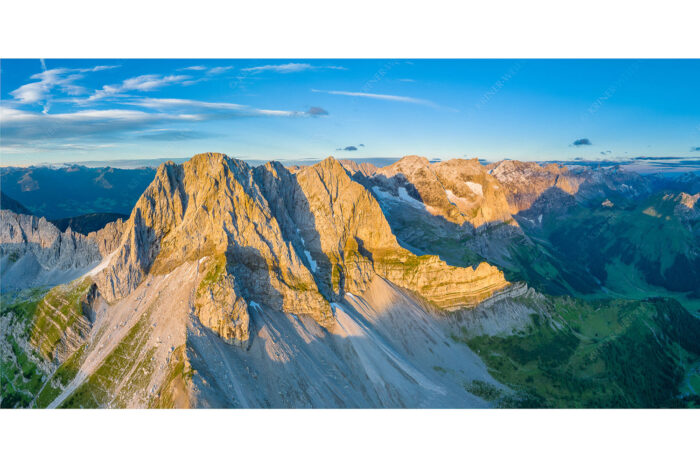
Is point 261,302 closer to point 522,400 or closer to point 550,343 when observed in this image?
point 522,400

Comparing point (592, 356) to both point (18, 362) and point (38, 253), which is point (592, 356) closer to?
point (18, 362)

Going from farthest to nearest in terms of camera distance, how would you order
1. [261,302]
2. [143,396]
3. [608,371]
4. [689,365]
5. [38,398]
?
[689,365] < [608,371] < [261,302] < [38,398] < [143,396]

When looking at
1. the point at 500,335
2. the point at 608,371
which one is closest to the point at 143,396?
the point at 500,335

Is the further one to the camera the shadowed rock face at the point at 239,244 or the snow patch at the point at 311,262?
the snow patch at the point at 311,262

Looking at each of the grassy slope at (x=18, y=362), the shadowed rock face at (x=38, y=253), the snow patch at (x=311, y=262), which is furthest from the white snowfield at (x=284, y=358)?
the shadowed rock face at (x=38, y=253)

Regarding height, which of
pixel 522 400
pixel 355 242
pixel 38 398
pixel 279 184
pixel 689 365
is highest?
pixel 279 184

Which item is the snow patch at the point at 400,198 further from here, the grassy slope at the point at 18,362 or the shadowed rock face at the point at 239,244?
the grassy slope at the point at 18,362

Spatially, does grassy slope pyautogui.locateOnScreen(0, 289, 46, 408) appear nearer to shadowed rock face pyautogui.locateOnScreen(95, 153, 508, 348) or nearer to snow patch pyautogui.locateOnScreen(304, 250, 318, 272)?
shadowed rock face pyautogui.locateOnScreen(95, 153, 508, 348)
